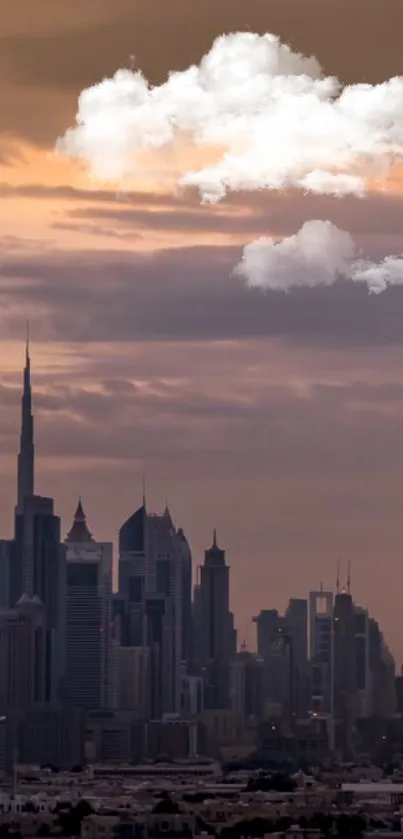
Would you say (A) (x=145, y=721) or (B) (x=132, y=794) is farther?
(A) (x=145, y=721)

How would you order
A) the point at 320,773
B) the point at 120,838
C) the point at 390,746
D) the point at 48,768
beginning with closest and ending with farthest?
the point at 120,838 < the point at 320,773 < the point at 48,768 < the point at 390,746

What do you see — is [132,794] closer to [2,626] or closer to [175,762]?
[175,762]

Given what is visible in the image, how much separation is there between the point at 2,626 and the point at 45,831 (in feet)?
293

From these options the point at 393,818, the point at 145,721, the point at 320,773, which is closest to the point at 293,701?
the point at 145,721

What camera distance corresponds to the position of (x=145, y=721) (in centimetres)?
15875

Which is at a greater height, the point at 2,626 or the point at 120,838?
the point at 2,626

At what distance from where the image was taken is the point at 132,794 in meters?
102

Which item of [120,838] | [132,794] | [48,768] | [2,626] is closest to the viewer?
[120,838]

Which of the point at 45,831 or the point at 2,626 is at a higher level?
the point at 2,626

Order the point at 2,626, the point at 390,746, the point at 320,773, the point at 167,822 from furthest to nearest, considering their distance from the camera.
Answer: the point at 2,626
the point at 390,746
the point at 320,773
the point at 167,822

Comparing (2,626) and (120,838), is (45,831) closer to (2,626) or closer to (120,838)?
(120,838)

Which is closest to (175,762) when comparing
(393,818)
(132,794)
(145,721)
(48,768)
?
(48,768)

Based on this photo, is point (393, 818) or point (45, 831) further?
point (393, 818)

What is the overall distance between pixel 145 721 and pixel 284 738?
8817 mm
